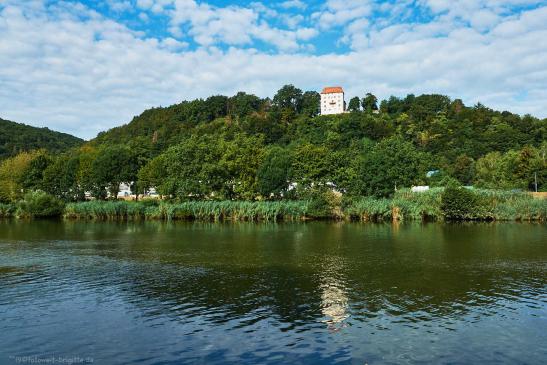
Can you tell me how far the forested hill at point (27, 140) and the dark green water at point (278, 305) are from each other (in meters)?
110

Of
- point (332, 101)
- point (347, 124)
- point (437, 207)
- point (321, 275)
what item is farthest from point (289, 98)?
point (321, 275)

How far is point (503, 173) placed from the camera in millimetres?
87812

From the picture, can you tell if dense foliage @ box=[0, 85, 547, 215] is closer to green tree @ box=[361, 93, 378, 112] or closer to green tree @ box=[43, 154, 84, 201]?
green tree @ box=[43, 154, 84, 201]

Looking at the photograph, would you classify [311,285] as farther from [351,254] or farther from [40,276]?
[40,276]

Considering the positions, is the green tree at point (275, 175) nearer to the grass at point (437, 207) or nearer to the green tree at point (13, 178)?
the grass at point (437, 207)

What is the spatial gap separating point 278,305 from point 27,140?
144 m

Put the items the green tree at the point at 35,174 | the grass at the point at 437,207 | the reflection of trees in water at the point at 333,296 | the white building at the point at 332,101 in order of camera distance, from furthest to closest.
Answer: the white building at the point at 332,101, the green tree at the point at 35,174, the grass at the point at 437,207, the reflection of trees in water at the point at 333,296

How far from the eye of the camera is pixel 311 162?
76.6m

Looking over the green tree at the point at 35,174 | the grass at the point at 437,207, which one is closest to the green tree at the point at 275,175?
the grass at the point at 437,207

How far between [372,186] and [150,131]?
103 m

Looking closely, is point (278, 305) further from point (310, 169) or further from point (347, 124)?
point (347, 124)

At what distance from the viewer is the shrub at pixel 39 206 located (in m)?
80.9

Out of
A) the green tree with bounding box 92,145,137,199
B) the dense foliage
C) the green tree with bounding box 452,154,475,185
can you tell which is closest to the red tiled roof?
the dense foliage

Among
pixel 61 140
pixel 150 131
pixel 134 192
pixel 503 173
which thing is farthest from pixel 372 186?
pixel 61 140
